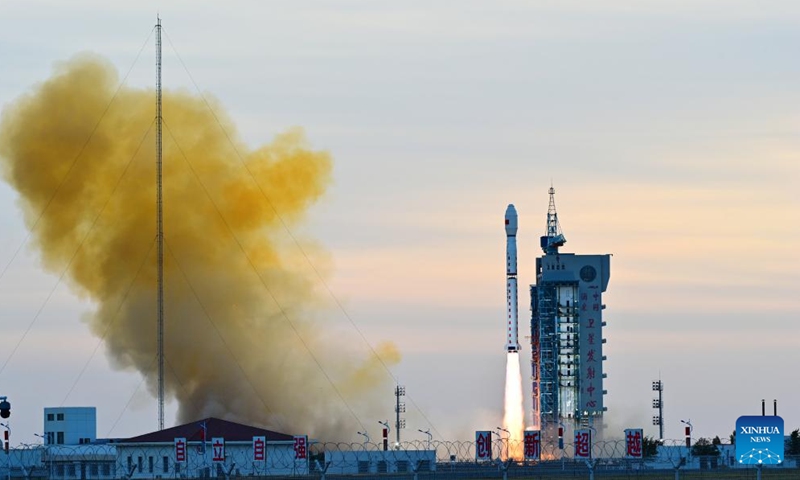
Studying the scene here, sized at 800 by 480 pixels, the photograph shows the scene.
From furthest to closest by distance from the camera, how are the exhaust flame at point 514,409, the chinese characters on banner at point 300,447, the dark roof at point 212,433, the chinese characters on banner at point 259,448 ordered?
the exhaust flame at point 514,409 → the dark roof at point 212,433 → the chinese characters on banner at point 300,447 → the chinese characters on banner at point 259,448

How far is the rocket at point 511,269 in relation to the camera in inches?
7180

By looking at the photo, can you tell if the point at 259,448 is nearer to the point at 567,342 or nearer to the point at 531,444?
the point at 531,444

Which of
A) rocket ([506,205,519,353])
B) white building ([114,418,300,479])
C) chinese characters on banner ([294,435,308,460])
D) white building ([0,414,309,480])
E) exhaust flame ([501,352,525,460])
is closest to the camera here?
chinese characters on banner ([294,435,308,460])

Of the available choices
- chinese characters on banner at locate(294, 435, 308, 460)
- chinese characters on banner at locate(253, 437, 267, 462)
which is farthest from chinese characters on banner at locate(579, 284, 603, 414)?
chinese characters on banner at locate(253, 437, 267, 462)

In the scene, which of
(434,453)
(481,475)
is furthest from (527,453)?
(434,453)

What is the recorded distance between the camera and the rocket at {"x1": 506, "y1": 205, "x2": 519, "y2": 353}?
182 meters

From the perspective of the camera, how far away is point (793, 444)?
18288cm

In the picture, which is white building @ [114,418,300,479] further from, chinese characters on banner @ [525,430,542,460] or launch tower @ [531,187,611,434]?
launch tower @ [531,187,611,434]

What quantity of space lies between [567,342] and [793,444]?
28.2m

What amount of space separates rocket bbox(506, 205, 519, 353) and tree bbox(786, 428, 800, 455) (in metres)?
31.1

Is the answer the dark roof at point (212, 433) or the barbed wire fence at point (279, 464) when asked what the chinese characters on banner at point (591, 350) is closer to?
the barbed wire fence at point (279, 464)

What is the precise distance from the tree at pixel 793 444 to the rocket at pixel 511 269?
31144 mm

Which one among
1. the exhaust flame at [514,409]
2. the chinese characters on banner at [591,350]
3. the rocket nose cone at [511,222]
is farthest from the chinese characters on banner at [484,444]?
the chinese characters on banner at [591,350]

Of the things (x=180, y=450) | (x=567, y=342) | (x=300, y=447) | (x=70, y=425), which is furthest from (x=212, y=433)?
(x=567, y=342)
